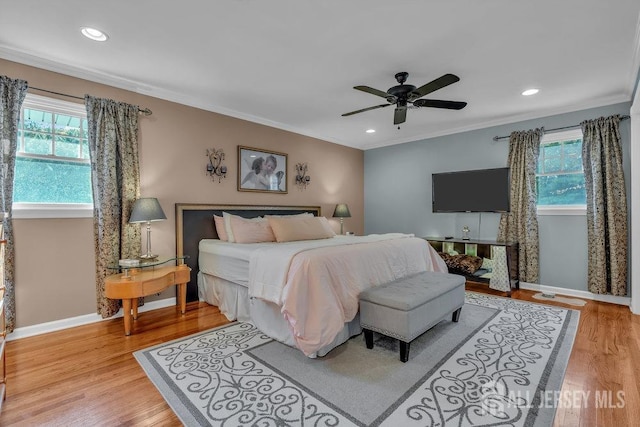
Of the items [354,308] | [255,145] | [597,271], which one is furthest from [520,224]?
[255,145]

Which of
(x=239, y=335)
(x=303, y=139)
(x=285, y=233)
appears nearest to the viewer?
(x=239, y=335)

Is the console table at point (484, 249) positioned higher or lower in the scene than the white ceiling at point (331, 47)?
lower

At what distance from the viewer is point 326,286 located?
2.34 meters

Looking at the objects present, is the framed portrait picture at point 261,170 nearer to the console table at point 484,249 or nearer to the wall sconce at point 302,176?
the wall sconce at point 302,176

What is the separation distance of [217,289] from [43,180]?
6.59ft

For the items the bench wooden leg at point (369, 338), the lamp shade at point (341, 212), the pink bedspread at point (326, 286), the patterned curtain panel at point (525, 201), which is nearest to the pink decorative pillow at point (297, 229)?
the pink bedspread at point (326, 286)

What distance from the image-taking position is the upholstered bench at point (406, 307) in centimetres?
225

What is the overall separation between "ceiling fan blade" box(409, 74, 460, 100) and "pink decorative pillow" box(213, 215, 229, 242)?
8.88 feet

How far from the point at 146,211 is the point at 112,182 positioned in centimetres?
47

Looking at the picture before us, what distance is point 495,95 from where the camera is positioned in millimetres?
3699

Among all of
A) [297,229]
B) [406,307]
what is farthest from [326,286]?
[297,229]

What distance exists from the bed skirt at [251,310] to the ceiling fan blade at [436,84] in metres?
2.12

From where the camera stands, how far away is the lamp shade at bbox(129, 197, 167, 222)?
3113 mm

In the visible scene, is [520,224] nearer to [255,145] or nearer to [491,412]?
[491,412]
